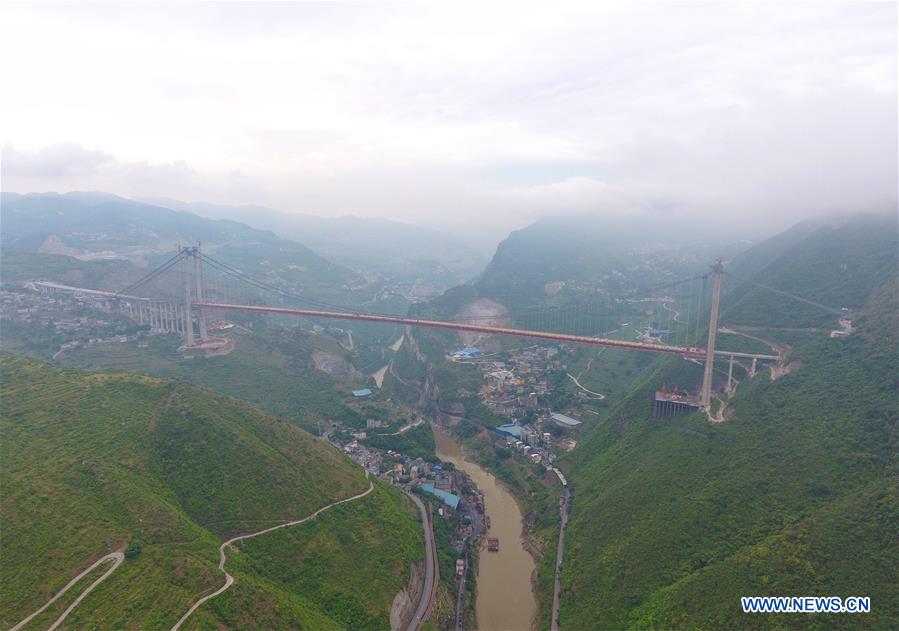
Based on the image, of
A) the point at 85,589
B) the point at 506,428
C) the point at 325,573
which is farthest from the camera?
the point at 506,428

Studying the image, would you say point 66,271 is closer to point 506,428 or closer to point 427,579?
point 506,428

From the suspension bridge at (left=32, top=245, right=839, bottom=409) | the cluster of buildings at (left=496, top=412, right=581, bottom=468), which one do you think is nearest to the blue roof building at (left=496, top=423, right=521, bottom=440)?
the cluster of buildings at (left=496, top=412, right=581, bottom=468)

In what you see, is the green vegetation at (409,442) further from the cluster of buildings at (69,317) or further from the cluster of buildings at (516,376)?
the cluster of buildings at (69,317)

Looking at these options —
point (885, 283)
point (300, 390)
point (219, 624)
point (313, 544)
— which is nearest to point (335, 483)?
point (313, 544)

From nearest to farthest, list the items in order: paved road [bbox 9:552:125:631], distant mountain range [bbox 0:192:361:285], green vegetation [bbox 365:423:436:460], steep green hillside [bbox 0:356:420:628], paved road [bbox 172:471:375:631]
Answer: paved road [bbox 9:552:125:631] < paved road [bbox 172:471:375:631] < steep green hillside [bbox 0:356:420:628] < green vegetation [bbox 365:423:436:460] < distant mountain range [bbox 0:192:361:285]

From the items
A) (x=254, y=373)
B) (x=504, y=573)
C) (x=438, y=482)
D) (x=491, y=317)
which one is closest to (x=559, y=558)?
(x=504, y=573)

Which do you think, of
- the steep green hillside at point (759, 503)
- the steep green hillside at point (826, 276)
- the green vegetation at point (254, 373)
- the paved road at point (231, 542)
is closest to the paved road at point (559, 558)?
the steep green hillside at point (759, 503)

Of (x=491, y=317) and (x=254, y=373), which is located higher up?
(x=491, y=317)

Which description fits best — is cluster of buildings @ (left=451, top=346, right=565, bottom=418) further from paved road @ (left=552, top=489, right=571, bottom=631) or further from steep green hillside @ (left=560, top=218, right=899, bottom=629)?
paved road @ (left=552, top=489, right=571, bottom=631)
